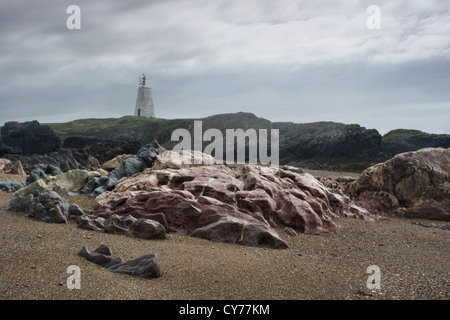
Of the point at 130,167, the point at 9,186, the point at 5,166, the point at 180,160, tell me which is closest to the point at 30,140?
the point at 5,166

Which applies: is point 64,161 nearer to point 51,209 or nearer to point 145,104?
point 51,209

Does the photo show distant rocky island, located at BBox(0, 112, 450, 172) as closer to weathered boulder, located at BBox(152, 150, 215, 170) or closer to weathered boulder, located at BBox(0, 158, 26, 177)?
weathered boulder, located at BBox(0, 158, 26, 177)

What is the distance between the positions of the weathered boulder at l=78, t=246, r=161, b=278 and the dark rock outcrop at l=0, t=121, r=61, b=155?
1273 inches

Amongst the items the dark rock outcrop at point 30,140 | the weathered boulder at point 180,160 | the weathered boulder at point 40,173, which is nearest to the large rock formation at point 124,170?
the weathered boulder at point 180,160

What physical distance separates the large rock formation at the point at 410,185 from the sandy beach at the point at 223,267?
12.3ft

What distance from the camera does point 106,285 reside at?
15.4ft

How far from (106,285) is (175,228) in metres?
3.55

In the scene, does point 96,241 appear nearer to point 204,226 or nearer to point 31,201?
point 204,226

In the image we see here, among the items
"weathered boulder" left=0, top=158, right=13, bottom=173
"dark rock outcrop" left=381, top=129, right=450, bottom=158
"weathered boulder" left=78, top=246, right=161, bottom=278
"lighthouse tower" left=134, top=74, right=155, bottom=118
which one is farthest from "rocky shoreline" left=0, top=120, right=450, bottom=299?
"lighthouse tower" left=134, top=74, right=155, bottom=118

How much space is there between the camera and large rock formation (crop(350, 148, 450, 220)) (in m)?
12.1

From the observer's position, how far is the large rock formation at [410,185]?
12102 mm

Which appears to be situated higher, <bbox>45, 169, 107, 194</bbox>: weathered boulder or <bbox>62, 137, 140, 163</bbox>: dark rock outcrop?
<bbox>62, 137, 140, 163</bbox>: dark rock outcrop

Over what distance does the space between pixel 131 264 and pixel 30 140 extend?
34.1 metres

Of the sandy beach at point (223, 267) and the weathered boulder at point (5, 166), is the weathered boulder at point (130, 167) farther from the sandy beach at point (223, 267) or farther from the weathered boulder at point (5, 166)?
the weathered boulder at point (5, 166)
